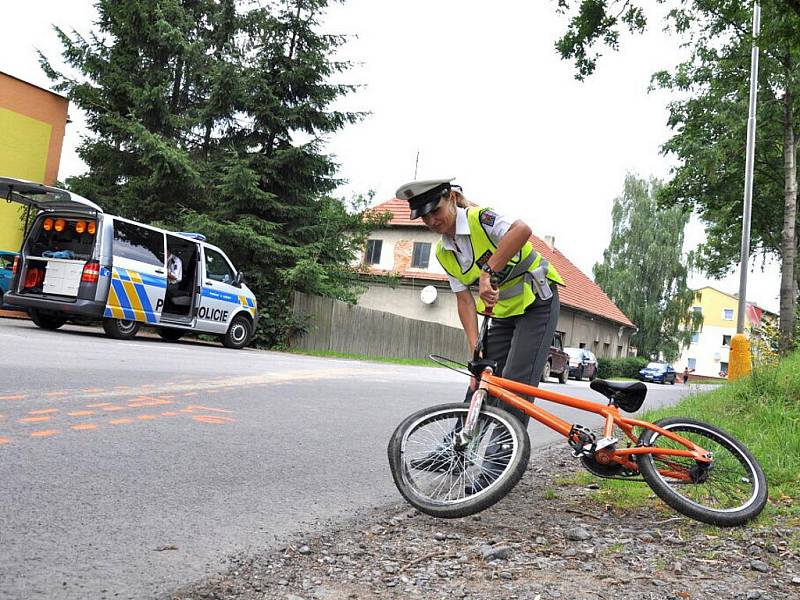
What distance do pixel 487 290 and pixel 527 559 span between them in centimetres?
140

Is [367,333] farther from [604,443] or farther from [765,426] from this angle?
[604,443]

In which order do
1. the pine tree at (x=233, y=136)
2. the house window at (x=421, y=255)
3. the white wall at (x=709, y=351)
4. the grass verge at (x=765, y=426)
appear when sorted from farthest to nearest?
the white wall at (x=709, y=351), the house window at (x=421, y=255), the pine tree at (x=233, y=136), the grass verge at (x=765, y=426)

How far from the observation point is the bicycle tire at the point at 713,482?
3.75 metres

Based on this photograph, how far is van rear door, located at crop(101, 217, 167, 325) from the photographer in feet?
43.6

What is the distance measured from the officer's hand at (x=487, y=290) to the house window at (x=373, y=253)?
31741 mm

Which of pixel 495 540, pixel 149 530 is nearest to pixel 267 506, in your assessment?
pixel 149 530

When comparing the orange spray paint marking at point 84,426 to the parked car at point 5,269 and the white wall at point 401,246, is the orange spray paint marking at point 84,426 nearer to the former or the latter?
the parked car at point 5,269

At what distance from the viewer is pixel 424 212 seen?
4055mm

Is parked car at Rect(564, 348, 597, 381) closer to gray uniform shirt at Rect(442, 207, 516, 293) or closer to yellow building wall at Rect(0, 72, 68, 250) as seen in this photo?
yellow building wall at Rect(0, 72, 68, 250)

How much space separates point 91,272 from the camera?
12898 mm

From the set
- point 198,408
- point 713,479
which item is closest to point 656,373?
point 198,408

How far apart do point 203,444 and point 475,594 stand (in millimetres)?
2977

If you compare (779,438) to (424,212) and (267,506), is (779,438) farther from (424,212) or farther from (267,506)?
(267,506)

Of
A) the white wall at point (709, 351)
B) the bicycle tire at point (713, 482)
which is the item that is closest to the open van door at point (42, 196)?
the bicycle tire at point (713, 482)
